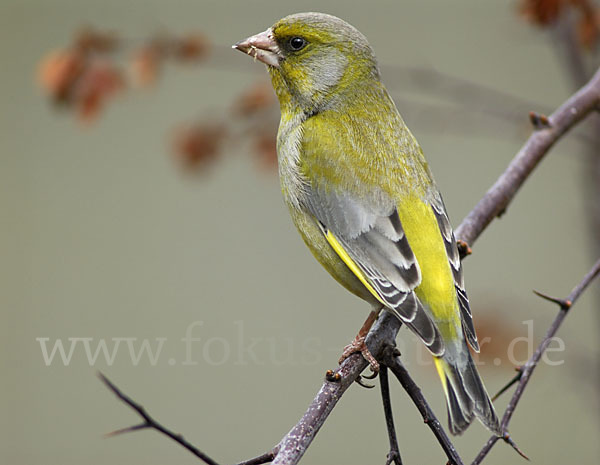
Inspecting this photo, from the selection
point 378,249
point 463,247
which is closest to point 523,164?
point 463,247

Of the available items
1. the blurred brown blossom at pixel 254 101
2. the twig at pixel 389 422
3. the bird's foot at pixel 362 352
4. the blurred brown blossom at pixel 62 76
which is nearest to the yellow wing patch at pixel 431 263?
the bird's foot at pixel 362 352

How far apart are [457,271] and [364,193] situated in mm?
476

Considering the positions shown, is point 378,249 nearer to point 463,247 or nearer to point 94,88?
point 463,247

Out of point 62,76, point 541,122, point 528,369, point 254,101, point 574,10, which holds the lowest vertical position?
point 528,369

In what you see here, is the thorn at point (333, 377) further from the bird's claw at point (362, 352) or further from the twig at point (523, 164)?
the twig at point (523, 164)

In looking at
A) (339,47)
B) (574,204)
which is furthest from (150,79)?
(574,204)

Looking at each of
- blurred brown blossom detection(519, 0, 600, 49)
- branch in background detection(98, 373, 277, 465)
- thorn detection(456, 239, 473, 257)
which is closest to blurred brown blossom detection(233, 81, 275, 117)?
blurred brown blossom detection(519, 0, 600, 49)

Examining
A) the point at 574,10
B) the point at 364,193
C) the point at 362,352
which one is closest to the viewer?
the point at 362,352

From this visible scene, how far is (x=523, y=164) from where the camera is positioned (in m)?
3.17

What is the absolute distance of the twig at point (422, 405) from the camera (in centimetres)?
198

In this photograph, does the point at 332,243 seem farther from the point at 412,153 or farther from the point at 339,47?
the point at 339,47

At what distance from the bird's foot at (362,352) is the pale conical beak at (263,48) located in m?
1.29

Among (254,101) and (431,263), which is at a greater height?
(254,101)

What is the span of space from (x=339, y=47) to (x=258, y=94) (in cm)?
142
